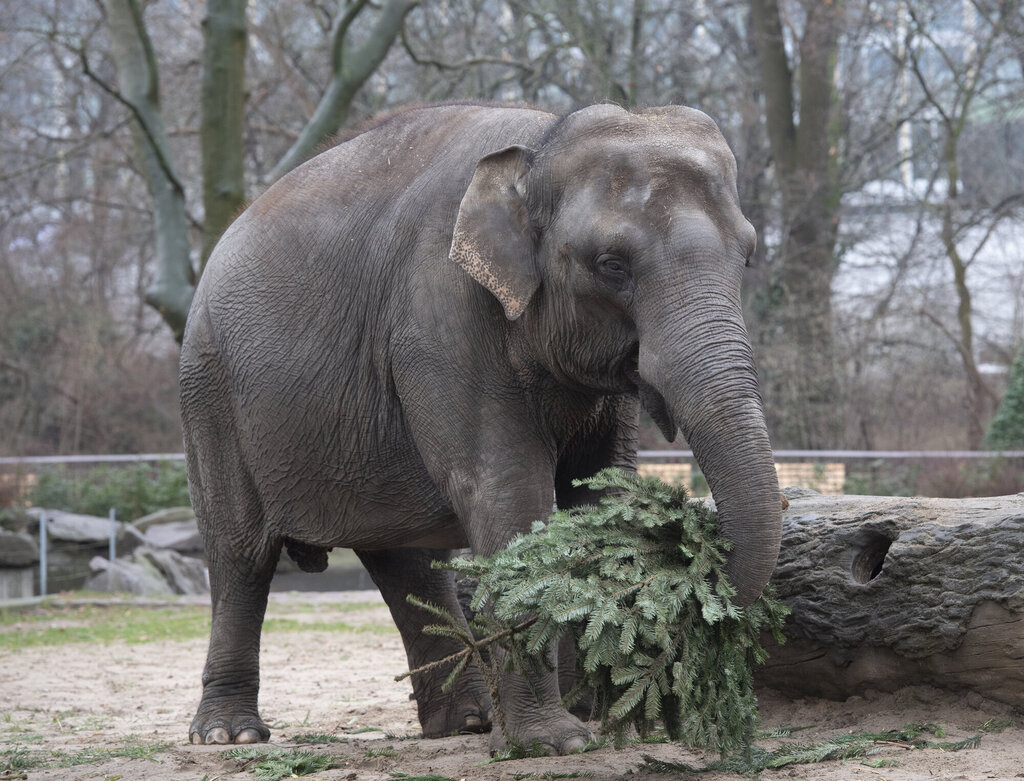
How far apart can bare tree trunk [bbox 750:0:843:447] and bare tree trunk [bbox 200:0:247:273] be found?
8.43 meters

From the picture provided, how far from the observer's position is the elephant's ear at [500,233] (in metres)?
4.71

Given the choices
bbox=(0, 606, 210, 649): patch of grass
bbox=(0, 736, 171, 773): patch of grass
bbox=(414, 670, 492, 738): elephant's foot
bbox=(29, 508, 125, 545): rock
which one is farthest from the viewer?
bbox=(29, 508, 125, 545): rock

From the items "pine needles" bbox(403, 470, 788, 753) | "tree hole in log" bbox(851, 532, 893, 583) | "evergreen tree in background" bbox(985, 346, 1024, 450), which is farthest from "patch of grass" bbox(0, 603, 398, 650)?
"evergreen tree in background" bbox(985, 346, 1024, 450)

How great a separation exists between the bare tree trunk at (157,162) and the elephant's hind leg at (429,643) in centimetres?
887

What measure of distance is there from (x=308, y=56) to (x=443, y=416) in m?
20.7

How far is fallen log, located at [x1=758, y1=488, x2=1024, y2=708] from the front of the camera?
486 cm

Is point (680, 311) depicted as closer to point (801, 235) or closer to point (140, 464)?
point (140, 464)

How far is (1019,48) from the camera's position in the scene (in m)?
19.4

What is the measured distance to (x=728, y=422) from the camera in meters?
4.14

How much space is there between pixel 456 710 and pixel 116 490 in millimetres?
13076

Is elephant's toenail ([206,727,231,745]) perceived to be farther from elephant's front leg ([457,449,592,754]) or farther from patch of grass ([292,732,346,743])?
elephant's front leg ([457,449,592,754])

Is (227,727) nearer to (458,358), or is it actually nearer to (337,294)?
(337,294)

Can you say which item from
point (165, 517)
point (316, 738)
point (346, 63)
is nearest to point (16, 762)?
point (316, 738)

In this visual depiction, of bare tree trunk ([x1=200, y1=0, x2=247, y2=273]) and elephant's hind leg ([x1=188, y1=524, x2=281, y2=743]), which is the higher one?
bare tree trunk ([x1=200, y1=0, x2=247, y2=273])
